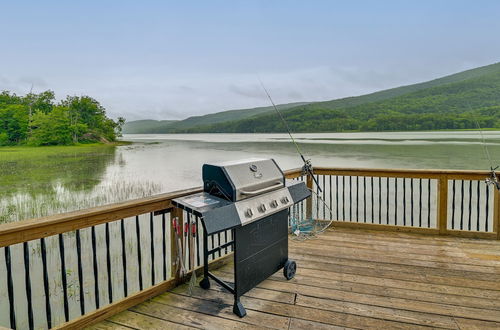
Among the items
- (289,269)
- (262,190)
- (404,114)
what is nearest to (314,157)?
(289,269)

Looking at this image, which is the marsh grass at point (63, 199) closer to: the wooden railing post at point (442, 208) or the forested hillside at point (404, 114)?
the wooden railing post at point (442, 208)

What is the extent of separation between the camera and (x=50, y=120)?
2594cm

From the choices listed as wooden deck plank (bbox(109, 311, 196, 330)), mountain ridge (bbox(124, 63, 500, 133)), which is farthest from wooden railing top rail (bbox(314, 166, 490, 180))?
mountain ridge (bbox(124, 63, 500, 133))

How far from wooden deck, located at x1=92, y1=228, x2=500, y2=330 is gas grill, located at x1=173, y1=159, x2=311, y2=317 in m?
0.16

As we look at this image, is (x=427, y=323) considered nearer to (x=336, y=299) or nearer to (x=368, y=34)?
(x=336, y=299)

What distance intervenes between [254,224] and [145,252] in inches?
179

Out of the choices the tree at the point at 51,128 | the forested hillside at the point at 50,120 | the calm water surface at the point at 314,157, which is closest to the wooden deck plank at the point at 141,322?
the calm water surface at the point at 314,157

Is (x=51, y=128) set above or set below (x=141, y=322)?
above

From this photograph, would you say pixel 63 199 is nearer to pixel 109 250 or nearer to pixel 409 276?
pixel 109 250

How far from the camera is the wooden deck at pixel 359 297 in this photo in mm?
1924

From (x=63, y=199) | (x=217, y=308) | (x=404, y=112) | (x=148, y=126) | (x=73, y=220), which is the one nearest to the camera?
(x=73, y=220)

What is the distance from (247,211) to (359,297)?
3.93 ft

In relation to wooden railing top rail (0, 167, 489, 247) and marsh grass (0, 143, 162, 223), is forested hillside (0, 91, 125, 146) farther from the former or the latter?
wooden railing top rail (0, 167, 489, 247)

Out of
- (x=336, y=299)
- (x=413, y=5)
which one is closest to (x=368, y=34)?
(x=413, y=5)
